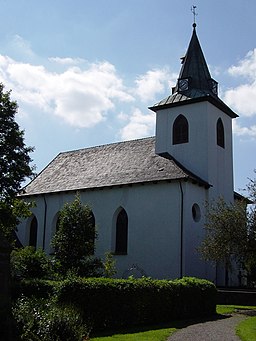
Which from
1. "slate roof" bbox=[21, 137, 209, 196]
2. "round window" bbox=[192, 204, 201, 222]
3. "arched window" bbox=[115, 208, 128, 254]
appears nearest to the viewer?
"round window" bbox=[192, 204, 201, 222]

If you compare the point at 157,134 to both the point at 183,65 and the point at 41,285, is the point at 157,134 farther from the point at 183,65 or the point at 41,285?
the point at 41,285

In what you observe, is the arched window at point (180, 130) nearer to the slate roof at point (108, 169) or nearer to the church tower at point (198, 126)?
the church tower at point (198, 126)

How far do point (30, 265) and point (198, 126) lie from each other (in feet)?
48.5

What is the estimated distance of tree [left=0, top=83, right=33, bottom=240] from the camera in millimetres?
25688

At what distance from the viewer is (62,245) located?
25594 millimetres

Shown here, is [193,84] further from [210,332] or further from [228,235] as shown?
[210,332]

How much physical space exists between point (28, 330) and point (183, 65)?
28.6 metres

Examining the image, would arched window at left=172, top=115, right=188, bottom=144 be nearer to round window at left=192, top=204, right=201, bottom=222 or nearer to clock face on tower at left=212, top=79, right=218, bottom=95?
clock face on tower at left=212, top=79, right=218, bottom=95

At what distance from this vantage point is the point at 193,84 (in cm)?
3422

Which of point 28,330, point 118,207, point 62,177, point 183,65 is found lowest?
point 28,330

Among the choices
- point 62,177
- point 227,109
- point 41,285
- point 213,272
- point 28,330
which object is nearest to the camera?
point 28,330

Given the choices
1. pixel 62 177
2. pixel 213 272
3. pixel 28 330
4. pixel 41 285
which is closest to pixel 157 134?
pixel 62 177

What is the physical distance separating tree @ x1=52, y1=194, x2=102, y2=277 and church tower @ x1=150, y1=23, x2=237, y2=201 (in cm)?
933

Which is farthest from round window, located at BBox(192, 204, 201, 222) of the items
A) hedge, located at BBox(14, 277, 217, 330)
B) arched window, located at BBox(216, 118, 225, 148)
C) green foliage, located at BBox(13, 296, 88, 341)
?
green foliage, located at BBox(13, 296, 88, 341)
